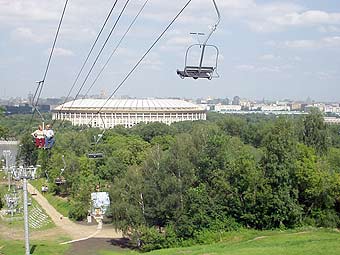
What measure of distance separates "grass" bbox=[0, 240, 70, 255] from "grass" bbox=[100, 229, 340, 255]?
3341 mm

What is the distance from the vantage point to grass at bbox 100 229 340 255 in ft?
87.8

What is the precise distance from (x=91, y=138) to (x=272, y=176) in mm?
49632

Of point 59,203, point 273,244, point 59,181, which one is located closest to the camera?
point 273,244

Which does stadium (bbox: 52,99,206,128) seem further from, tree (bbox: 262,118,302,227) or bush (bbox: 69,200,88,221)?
tree (bbox: 262,118,302,227)

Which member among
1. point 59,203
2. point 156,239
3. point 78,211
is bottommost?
point 59,203

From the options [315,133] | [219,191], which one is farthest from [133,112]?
[219,191]

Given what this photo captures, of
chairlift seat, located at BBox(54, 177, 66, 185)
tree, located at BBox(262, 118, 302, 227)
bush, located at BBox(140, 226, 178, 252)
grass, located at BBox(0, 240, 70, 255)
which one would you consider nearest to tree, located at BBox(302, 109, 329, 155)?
tree, located at BBox(262, 118, 302, 227)

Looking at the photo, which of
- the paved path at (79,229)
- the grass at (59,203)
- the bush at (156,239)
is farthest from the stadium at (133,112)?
the bush at (156,239)

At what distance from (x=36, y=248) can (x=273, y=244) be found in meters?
16.5

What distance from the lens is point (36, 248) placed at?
1439 inches

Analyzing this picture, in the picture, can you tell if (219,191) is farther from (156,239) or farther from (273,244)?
(273,244)

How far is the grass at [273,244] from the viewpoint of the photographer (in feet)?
87.8

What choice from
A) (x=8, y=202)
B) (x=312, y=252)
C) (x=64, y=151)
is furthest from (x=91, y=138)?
(x=312, y=252)

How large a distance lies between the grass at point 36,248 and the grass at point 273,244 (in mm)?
3341
